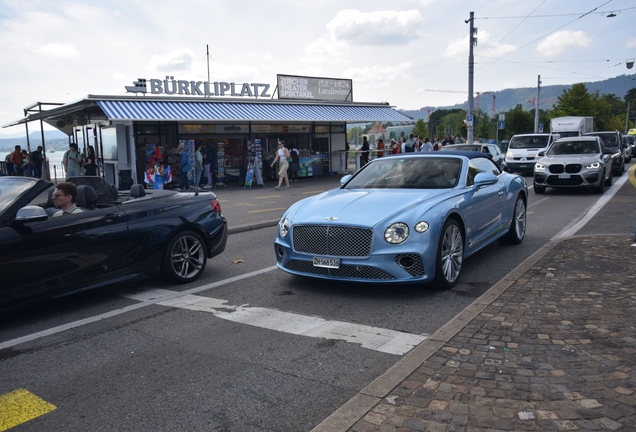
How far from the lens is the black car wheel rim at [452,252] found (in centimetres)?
621

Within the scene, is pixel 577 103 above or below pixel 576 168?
above

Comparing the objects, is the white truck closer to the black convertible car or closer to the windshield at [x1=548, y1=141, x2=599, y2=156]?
the windshield at [x1=548, y1=141, x2=599, y2=156]

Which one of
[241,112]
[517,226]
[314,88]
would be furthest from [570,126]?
[517,226]

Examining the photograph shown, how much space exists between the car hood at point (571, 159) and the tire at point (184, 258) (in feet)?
42.5

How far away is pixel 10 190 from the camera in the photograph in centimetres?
572

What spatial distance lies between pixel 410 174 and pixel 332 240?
1912 mm

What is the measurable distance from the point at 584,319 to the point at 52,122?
26609mm

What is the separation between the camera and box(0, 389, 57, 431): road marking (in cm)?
352

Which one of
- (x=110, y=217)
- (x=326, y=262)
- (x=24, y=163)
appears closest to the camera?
(x=326, y=262)

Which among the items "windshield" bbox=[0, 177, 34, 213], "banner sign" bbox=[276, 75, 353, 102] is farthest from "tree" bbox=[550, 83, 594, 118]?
"windshield" bbox=[0, 177, 34, 213]

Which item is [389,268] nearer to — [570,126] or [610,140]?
[610,140]

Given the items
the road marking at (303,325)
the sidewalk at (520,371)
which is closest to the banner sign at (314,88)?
the road marking at (303,325)

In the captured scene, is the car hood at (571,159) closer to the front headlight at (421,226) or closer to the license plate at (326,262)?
the front headlight at (421,226)

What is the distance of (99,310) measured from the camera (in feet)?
Result: 19.4
